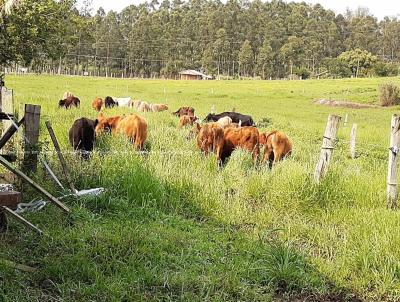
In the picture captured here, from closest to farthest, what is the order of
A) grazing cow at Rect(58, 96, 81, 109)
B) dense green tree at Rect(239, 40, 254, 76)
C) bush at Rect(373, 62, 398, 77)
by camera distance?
grazing cow at Rect(58, 96, 81, 109) < bush at Rect(373, 62, 398, 77) < dense green tree at Rect(239, 40, 254, 76)

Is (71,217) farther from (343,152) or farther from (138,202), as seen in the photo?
(343,152)

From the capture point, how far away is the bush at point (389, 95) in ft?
112

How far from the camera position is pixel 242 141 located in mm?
9648

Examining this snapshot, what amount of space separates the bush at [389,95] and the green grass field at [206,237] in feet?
93.7

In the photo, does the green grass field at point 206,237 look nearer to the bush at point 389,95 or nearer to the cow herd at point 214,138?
the cow herd at point 214,138

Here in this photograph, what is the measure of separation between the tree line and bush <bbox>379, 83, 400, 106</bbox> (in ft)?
136

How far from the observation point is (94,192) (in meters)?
5.98

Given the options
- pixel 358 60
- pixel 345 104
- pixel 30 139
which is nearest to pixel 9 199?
pixel 30 139

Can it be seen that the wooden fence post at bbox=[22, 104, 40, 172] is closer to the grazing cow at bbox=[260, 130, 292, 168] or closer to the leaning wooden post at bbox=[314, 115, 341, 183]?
the leaning wooden post at bbox=[314, 115, 341, 183]

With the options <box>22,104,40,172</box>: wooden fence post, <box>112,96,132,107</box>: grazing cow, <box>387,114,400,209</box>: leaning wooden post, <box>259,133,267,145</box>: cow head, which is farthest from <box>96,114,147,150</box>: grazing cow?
<box>112,96,132,107</box>: grazing cow

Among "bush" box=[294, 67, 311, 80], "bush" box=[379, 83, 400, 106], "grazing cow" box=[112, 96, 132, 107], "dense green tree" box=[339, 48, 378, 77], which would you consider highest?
"dense green tree" box=[339, 48, 378, 77]

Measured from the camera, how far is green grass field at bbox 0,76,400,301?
397 cm

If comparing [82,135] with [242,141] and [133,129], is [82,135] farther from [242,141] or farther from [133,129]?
[242,141]

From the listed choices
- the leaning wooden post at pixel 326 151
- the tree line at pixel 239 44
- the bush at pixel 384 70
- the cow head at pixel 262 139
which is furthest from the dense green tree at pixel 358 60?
the leaning wooden post at pixel 326 151
